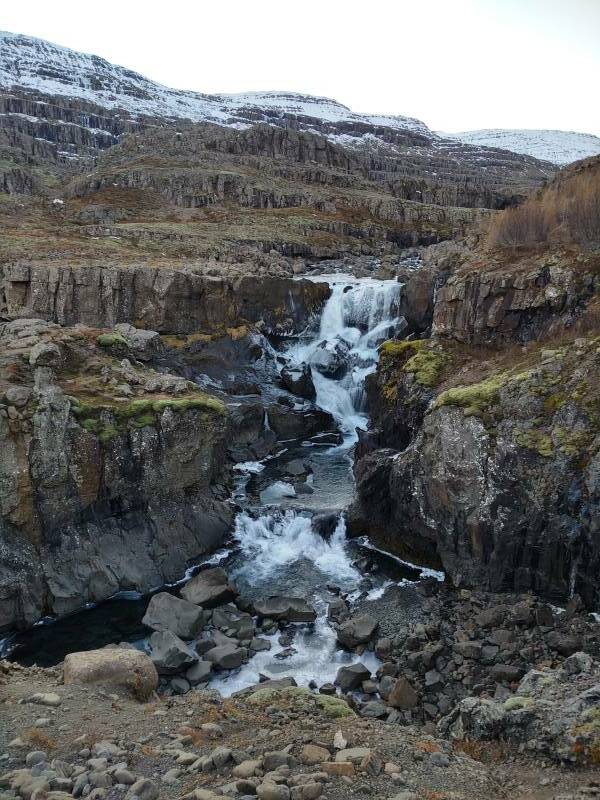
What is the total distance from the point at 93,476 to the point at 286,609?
7463mm

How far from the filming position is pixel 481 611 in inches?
635

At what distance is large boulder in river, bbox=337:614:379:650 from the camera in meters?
15.7

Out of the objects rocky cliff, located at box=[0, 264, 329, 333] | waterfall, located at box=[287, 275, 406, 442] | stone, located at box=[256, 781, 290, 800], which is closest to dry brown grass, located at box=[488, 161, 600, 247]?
waterfall, located at box=[287, 275, 406, 442]

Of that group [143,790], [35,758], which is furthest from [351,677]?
[35,758]

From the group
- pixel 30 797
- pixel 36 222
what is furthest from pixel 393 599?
pixel 36 222

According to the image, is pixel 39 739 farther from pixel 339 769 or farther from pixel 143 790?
pixel 339 769

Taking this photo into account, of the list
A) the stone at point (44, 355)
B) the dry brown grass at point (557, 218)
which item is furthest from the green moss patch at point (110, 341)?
the dry brown grass at point (557, 218)

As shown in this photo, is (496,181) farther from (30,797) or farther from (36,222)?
(30,797)

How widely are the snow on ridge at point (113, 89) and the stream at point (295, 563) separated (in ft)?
465

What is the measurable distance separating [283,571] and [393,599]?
4.04m

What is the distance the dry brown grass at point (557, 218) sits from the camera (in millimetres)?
23844

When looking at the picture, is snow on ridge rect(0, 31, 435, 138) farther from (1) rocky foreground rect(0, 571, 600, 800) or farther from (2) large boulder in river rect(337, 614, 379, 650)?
(1) rocky foreground rect(0, 571, 600, 800)

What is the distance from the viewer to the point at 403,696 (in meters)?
13.1

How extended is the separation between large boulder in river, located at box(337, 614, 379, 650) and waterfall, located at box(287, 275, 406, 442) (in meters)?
15.9
